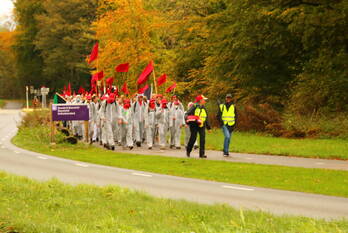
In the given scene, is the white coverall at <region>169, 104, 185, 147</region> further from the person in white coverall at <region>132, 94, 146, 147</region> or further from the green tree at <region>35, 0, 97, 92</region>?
the green tree at <region>35, 0, 97, 92</region>

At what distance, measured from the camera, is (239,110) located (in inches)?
1296

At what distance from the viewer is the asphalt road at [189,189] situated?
1084cm

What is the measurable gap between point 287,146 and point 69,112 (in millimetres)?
8825

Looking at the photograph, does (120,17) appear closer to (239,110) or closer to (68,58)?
(239,110)

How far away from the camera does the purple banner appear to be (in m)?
25.5

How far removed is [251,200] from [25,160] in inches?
414

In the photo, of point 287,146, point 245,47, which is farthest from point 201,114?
point 245,47

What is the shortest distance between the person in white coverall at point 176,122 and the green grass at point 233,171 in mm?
2845

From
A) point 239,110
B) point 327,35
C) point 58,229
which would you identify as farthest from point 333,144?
point 58,229

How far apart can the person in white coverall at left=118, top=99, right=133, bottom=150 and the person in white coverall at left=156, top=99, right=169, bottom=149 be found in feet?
3.61

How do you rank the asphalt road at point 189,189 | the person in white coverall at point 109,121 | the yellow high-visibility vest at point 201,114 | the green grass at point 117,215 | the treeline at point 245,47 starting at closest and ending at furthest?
the green grass at point 117,215, the asphalt road at point 189,189, the yellow high-visibility vest at point 201,114, the person in white coverall at point 109,121, the treeline at point 245,47

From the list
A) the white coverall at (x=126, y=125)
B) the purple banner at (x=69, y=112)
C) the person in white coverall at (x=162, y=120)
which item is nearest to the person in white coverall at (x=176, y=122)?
the person in white coverall at (x=162, y=120)

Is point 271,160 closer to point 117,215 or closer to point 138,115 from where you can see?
point 138,115

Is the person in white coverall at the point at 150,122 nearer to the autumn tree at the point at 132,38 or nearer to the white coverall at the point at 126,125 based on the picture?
the white coverall at the point at 126,125
